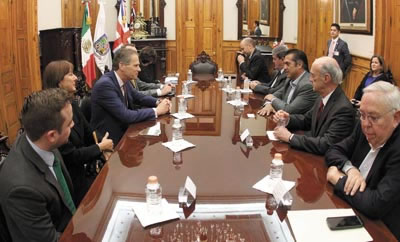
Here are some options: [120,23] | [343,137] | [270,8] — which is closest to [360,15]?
[270,8]

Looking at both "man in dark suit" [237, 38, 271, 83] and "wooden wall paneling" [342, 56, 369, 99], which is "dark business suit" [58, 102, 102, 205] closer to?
"man in dark suit" [237, 38, 271, 83]

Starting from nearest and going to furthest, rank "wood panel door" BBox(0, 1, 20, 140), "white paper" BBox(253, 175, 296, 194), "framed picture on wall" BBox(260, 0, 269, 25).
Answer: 1. "white paper" BBox(253, 175, 296, 194)
2. "wood panel door" BBox(0, 1, 20, 140)
3. "framed picture on wall" BBox(260, 0, 269, 25)

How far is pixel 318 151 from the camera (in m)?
2.29

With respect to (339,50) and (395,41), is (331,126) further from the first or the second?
(339,50)

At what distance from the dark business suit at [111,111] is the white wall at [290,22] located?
652cm

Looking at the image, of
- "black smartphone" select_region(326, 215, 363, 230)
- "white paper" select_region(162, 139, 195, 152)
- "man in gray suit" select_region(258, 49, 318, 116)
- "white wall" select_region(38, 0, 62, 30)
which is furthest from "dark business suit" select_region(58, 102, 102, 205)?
"white wall" select_region(38, 0, 62, 30)

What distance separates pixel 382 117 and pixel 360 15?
17.6 ft

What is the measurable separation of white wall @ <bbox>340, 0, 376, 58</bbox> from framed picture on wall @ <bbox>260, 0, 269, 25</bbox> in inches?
90.2

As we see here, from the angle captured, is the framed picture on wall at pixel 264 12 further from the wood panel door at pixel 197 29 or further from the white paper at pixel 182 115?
the white paper at pixel 182 115

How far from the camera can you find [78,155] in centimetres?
247

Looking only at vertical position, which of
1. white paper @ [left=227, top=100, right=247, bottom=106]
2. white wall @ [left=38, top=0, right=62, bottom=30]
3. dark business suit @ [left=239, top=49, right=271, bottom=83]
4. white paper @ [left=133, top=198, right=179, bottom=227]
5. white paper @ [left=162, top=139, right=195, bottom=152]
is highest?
white wall @ [left=38, top=0, right=62, bottom=30]

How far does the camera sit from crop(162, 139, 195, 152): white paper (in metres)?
2.31

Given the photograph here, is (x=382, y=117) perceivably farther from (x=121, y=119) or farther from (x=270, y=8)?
(x=270, y=8)

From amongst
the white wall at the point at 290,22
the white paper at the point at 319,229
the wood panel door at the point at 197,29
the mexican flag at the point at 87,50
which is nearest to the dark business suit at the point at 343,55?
the white wall at the point at 290,22
